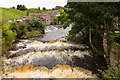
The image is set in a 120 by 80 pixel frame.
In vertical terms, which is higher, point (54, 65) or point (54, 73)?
point (54, 65)

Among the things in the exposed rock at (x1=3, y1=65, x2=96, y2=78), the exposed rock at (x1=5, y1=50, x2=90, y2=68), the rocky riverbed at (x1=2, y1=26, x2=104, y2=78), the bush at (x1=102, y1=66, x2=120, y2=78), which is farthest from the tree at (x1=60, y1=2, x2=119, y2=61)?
the bush at (x1=102, y1=66, x2=120, y2=78)

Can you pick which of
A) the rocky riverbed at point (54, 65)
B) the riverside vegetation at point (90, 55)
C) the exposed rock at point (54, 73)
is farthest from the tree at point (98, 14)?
the exposed rock at point (54, 73)

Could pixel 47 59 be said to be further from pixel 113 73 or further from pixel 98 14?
pixel 113 73

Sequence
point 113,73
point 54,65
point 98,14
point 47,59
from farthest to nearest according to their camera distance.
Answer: point 47,59 → point 98,14 → point 54,65 → point 113,73

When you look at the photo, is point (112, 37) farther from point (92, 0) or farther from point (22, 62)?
point (22, 62)

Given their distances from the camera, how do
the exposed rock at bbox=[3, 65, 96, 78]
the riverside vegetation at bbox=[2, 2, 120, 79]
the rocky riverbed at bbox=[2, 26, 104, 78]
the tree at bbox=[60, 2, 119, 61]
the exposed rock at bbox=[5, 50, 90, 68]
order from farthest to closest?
the exposed rock at bbox=[5, 50, 90, 68] → the tree at bbox=[60, 2, 119, 61] → the riverside vegetation at bbox=[2, 2, 120, 79] → the rocky riverbed at bbox=[2, 26, 104, 78] → the exposed rock at bbox=[3, 65, 96, 78]

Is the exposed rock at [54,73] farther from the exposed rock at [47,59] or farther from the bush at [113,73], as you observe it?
the bush at [113,73]

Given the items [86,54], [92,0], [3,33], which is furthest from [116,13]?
[3,33]

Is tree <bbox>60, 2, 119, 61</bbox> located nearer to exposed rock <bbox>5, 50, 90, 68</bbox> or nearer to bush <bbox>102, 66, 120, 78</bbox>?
exposed rock <bbox>5, 50, 90, 68</bbox>

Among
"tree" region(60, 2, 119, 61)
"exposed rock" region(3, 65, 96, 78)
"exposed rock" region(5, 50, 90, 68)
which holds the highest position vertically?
"tree" region(60, 2, 119, 61)

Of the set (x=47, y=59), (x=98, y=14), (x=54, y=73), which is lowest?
(x=54, y=73)

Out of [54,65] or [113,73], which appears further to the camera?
[54,65]

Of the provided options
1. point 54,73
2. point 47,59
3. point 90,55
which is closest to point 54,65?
point 47,59

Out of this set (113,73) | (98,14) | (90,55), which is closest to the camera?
(113,73)
